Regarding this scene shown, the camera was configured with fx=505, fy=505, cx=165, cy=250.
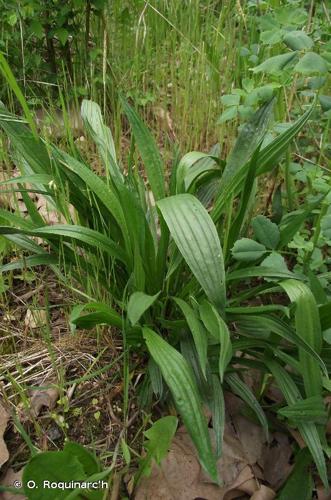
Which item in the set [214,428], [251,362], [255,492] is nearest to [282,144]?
[251,362]

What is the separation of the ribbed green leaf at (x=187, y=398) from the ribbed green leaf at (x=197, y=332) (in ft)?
0.15

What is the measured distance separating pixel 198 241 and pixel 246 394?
13.4 inches

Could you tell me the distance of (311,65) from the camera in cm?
100

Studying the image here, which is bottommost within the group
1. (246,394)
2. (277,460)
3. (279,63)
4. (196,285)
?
(277,460)

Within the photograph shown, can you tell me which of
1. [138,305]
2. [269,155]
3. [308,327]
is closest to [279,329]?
[308,327]

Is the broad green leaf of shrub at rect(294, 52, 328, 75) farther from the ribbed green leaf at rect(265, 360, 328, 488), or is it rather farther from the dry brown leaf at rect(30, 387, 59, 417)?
the dry brown leaf at rect(30, 387, 59, 417)

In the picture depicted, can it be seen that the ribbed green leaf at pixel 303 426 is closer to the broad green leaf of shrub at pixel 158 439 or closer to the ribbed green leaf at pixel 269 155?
the broad green leaf of shrub at pixel 158 439

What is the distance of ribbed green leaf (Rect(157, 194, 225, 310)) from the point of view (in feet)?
2.89

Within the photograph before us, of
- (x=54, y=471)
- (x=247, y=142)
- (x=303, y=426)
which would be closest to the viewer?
(x=54, y=471)

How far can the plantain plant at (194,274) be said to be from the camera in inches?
35.5

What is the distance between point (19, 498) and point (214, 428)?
0.38 m

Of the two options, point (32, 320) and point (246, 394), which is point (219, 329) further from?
point (32, 320)

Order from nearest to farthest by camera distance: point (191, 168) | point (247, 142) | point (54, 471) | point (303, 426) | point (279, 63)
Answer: point (54, 471)
point (303, 426)
point (279, 63)
point (247, 142)
point (191, 168)

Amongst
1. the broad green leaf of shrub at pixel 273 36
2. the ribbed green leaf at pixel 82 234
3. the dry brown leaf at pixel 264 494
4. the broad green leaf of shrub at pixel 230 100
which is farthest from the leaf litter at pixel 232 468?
the broad green leaf of shrub at pixel 273 36
